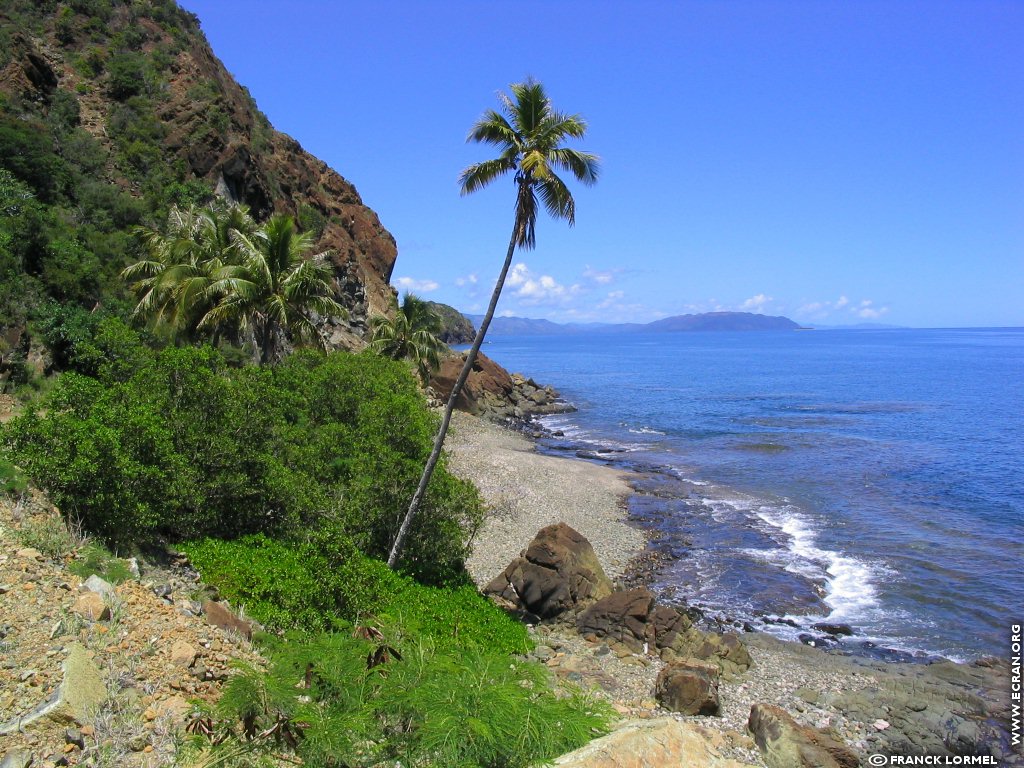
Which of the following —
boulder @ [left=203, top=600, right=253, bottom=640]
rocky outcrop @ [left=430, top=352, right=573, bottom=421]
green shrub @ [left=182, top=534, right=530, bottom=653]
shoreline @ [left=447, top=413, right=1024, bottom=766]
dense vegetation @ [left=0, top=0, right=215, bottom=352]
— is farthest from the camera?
rocky outcrop @ [left=430, top=352, right=573, bottom=421]

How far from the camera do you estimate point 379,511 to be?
680 inches

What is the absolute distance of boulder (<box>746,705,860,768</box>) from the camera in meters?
12.5

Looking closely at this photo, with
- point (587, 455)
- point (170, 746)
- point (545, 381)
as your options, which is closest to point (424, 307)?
point (587, 455)

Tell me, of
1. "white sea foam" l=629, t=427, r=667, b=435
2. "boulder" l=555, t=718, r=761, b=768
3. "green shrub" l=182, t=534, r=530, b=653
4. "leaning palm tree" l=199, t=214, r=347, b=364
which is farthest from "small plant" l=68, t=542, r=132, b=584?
"white sea foam" l=629, t=427, r=667, b=435

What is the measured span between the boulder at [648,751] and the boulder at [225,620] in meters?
6.59

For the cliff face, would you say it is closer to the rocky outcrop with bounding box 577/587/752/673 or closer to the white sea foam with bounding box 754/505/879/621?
the rocky outcrop with bounding box 577/587/752/673

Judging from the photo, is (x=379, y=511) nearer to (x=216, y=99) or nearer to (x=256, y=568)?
(x=256, y=568)

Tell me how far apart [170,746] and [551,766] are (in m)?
4.10

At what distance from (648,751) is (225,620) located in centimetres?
732

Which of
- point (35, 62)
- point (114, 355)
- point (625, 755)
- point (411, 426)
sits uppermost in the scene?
point (35, 62)

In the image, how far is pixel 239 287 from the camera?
69.9ft

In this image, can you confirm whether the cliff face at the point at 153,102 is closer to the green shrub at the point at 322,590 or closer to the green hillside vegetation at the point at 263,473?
the green hillside vegetation at the point at 263,473

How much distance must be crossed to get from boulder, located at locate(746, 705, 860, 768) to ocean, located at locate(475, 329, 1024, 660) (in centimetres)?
764
